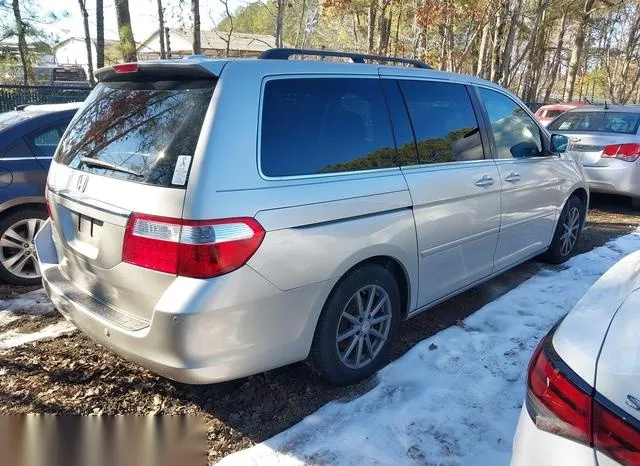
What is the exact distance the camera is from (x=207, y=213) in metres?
2.31

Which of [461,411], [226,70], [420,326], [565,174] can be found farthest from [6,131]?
[565,174]

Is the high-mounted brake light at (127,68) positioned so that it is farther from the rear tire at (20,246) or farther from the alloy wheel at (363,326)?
the rear tire at (20,246)

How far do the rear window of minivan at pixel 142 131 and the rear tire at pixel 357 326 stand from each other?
43.6 inches

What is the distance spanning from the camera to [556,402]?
4.81 feet

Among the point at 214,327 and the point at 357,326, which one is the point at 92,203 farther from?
the point at 357,326

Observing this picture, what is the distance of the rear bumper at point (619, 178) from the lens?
25.5ft

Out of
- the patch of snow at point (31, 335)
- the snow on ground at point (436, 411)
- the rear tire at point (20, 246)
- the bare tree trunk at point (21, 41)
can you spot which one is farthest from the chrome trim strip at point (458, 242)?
the bare tree trunk at point (21, 41)

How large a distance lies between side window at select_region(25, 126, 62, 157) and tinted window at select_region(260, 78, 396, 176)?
292 centimetres

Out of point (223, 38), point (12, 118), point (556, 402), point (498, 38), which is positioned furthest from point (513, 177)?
point (223, 38)

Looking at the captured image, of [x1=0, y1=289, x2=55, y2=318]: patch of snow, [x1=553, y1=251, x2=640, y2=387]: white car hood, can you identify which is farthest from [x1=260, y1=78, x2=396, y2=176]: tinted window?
[x1=0, y1=289, x2=55, y2=318]: patch of snow

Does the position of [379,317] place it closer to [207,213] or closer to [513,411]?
[513,411]

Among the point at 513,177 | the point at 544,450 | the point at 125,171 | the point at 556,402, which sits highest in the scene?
the point at 125,171

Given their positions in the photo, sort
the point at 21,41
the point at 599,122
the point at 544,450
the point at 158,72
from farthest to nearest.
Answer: the point at 21,41 → the point at 599,122 → the point at 158,72 → the point at 544,450

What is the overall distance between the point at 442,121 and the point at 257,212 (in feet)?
6.11
